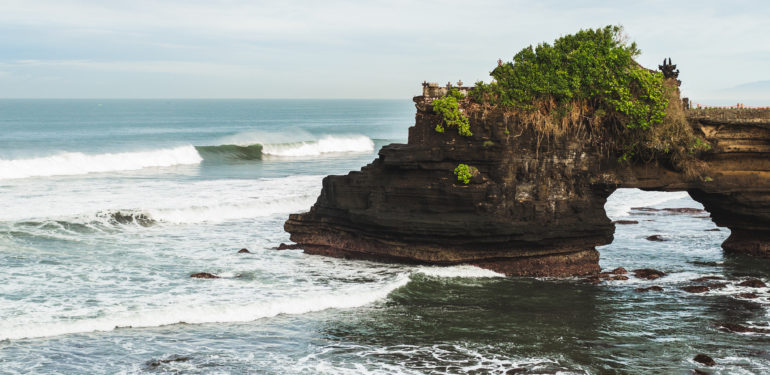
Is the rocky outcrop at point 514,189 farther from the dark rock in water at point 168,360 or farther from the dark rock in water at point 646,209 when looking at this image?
the dark rock in water at point 646,209

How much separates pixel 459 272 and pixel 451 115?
3.98m

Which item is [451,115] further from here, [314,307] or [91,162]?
[91,162]

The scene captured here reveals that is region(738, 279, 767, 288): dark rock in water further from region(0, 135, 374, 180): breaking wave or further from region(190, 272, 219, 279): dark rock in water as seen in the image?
region(0, 135, 374, 180): breaking wave

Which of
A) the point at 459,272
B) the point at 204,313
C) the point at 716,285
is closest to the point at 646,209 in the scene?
the point at 716,285

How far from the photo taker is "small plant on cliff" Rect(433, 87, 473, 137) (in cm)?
1819

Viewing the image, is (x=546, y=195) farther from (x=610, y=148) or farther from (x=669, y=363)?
(x=669, y=363)

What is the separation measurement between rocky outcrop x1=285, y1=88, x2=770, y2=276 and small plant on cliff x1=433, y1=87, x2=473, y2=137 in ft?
0.77

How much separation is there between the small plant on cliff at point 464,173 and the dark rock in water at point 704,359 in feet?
23.0

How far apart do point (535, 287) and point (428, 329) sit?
4211 millimetres

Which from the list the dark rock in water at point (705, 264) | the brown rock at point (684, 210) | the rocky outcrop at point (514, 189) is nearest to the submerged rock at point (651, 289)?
the rocky outcrop at point (514, 189)

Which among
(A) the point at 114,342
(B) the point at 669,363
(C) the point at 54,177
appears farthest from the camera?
(C) the point at 54,177

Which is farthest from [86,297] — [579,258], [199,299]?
[579,258]

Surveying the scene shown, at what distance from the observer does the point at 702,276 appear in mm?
18641

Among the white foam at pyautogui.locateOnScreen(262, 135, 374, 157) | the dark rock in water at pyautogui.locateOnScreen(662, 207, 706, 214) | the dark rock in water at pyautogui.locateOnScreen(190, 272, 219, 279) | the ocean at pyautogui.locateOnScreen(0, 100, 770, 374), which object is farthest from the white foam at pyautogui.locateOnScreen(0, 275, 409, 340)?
the white foam at pyautogui.locateOnScreen(262, 135, 374, 157)
